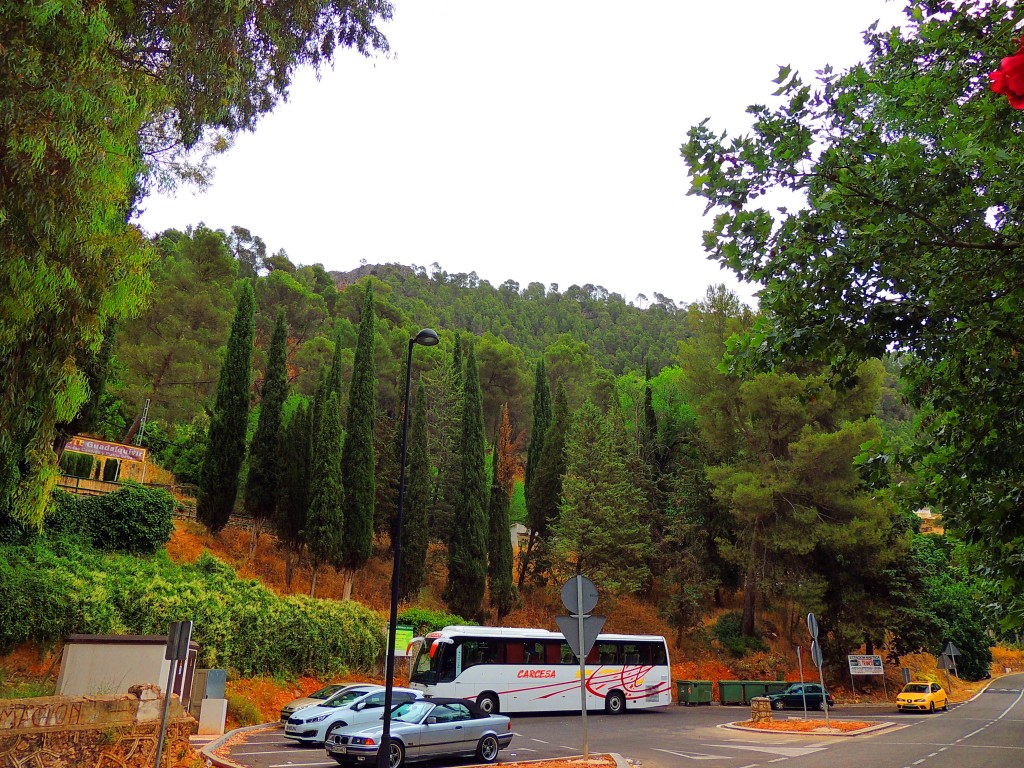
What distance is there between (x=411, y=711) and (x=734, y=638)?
2736cm

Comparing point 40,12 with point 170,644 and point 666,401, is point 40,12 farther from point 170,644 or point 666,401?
point 666,401

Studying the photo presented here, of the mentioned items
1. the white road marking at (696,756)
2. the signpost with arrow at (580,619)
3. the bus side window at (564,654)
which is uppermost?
the signpost with arrow at (580,619)

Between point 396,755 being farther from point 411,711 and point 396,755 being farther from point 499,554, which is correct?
point 499,554

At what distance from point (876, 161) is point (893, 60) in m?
1.53

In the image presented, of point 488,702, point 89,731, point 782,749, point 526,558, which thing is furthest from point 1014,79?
point 526,558

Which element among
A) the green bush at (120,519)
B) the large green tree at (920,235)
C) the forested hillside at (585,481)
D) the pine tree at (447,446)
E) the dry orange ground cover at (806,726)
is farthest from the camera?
the pine tree at (447,446)

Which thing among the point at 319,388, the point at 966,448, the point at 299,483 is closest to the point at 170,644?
the point at 966,448

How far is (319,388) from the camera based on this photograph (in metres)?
38.1

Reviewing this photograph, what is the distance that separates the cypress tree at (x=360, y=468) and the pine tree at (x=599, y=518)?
1003cm

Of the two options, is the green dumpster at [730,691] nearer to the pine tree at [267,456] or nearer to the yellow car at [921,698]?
the yellow car at [921,698]

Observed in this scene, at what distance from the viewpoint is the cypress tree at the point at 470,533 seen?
122 ft

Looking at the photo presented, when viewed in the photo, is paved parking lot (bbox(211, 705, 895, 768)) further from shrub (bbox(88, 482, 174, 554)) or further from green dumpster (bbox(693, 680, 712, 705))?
shrub (bbox(88, 482, 174, 554))

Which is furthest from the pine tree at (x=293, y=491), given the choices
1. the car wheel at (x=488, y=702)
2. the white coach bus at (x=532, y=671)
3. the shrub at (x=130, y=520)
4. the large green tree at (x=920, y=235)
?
the large green tree at (x=920, y=235)

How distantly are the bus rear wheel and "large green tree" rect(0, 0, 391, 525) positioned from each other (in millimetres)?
16222
